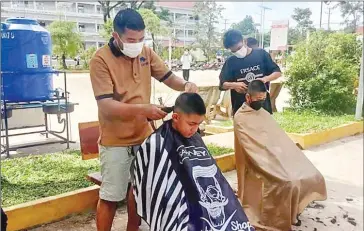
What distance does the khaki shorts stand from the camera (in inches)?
84.8

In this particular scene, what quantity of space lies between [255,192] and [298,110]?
517 cm

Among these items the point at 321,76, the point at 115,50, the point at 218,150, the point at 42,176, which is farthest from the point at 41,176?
the point at 321,76

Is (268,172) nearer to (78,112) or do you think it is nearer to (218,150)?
(218,150)

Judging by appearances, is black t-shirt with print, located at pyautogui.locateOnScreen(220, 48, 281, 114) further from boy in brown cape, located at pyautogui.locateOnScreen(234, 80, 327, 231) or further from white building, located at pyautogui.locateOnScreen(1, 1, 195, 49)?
white building, located at pyautogui.locateOnScreen(1, 1, 195, 49)

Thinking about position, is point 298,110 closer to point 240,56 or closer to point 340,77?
point 340,77

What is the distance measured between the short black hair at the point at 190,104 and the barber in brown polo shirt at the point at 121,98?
5.1 inches

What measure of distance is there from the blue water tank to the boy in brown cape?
3.17 meters

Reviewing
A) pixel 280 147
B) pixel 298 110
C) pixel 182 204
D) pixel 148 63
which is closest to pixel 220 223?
pixel 182 204

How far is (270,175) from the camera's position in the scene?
2.70 meters

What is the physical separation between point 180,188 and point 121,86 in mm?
679

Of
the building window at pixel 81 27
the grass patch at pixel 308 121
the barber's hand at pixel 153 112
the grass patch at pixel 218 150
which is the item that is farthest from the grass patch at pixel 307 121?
the building window at pixel 81 27

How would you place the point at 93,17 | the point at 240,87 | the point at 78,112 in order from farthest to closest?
1. the point at 93,17
2. the point at 78,112
3. the point at 240,87

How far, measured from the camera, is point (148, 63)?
2.26 metres

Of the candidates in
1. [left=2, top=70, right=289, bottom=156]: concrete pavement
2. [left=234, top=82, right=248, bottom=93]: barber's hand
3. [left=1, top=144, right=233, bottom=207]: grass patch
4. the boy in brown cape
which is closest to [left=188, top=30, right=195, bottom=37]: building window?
[left=2, top=70, right=289, bottom=156]: concrete pavement
